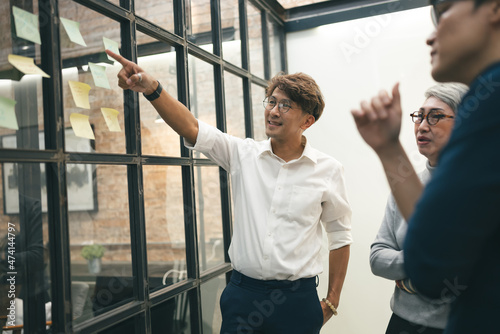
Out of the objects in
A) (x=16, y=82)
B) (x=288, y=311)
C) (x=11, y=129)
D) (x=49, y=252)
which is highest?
(x=16, y=82)

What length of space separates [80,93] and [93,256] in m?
0.61

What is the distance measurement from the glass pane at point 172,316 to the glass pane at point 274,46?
2136 mm

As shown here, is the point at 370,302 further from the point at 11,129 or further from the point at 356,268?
the point at 11,129

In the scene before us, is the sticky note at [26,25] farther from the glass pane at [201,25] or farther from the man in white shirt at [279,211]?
the glass pane at [201,25]

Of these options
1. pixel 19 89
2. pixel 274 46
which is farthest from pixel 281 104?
pixel 274 46

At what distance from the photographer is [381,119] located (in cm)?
78

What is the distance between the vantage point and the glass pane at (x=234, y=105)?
9.40ft

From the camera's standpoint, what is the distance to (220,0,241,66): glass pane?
9.38ft

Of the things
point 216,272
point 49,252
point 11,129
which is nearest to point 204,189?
point 216,272

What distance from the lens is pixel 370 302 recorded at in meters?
3.57

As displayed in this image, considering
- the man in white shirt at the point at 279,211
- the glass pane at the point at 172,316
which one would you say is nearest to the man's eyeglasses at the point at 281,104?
the man in white shirt at the point at 279,211

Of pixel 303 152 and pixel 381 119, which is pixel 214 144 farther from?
pixel 381 119

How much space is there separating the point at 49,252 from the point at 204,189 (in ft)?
3.77

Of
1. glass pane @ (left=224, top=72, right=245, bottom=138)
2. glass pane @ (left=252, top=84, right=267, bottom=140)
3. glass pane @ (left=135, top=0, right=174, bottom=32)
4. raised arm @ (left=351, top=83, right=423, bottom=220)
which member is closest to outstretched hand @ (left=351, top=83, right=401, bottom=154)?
raised arm @ (left=351, top=83, right=423, bottom=220)
